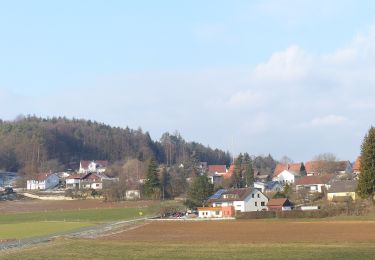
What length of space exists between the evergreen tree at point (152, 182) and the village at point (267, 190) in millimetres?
3384

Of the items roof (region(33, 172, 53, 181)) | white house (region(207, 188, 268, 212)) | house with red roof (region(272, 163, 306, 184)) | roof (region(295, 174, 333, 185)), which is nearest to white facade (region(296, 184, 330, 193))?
roof (region(295, 174, 333, 185))

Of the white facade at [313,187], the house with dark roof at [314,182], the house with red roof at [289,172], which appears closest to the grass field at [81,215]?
the white facade at [313,187]

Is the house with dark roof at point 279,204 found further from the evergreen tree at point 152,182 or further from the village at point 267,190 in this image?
the evergreen tree at point 152,182

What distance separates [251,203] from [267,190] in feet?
102

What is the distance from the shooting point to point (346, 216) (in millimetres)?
62844

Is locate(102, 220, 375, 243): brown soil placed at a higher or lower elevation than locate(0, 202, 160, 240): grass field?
lower

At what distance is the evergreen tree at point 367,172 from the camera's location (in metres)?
65.2

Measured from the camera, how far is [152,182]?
364 ft

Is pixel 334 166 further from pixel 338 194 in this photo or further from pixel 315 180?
pixel 338 194

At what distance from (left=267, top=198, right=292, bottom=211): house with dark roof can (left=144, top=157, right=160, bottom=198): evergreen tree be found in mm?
31850

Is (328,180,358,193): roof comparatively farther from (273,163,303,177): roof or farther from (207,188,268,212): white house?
(273,163,303,177): roof

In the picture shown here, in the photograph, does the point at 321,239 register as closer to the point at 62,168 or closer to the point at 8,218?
the point at 8,218

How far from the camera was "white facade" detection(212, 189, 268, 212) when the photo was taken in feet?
283

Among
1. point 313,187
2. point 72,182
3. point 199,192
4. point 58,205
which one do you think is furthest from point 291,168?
point 58,205
